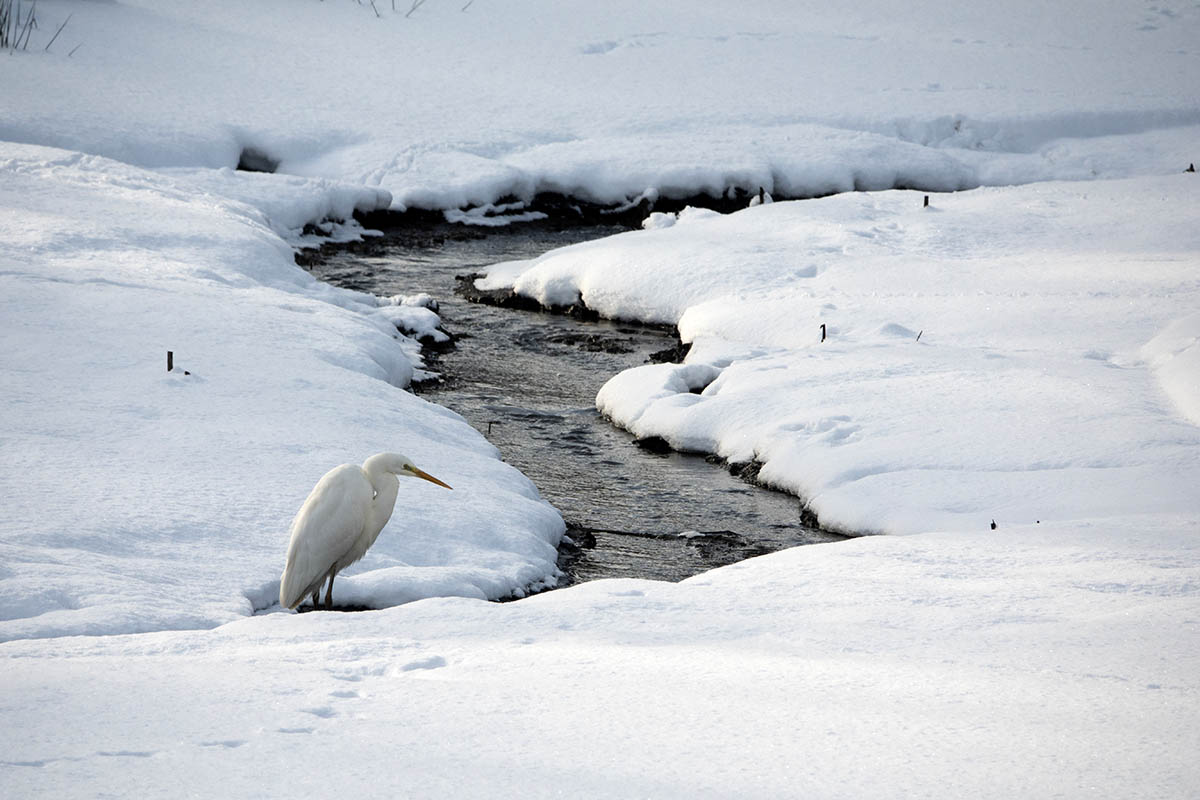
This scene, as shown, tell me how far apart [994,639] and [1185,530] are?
176 cm

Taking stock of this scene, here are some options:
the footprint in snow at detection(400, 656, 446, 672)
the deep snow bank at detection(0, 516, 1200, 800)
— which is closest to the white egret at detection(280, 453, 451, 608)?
the deep snow bank at detection(0, 516, 1200, 800)

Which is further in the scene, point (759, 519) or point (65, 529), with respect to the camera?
point (759, 519)

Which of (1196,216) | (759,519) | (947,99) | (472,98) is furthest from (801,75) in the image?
(759,519)

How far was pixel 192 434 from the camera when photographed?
6234mm

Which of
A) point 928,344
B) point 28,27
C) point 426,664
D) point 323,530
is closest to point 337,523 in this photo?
point 323,530

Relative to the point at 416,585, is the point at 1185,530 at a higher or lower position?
higher

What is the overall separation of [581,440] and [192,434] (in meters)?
2.72

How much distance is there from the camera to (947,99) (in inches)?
773

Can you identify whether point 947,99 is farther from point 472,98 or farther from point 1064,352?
point 1064,352

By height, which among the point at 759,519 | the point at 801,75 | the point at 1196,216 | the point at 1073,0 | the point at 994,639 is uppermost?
the point at 1073,0

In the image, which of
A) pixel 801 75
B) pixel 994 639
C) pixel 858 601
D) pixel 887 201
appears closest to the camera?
pixel 994 639

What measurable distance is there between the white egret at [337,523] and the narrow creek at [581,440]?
1.21 metres

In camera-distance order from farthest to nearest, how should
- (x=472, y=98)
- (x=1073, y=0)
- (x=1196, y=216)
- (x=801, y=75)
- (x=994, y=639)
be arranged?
1. (x=1073, y=0)
2. (x=801, y=75)
3. (x=472, y=98)
4. (x=1196, y=216)
5. (x=994, y=639)

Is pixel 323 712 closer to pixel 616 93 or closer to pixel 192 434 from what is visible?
pixel 192 434
